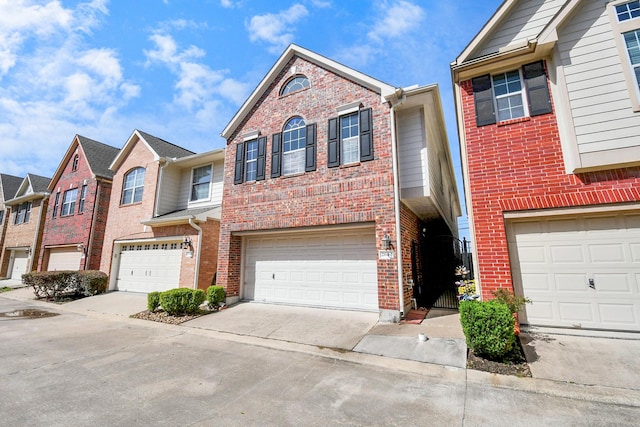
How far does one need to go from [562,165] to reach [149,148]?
1651 centimetres

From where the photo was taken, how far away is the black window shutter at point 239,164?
→ 1118cm

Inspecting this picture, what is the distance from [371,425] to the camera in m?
3.44

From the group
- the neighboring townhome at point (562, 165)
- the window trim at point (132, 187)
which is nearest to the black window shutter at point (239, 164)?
the window trim at point (132, 187)

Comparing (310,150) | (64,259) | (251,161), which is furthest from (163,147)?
(310,150)

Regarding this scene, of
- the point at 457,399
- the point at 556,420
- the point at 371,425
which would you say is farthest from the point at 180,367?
the point at 556,420

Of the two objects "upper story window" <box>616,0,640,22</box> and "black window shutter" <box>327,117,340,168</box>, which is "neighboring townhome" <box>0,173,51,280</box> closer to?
"black window shutter" <box>327,117,340,168</box>

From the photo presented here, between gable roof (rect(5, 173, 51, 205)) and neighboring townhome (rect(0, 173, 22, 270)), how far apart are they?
1281mm

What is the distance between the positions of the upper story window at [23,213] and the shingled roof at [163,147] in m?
14.0

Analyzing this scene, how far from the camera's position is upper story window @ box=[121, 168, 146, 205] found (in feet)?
49.2

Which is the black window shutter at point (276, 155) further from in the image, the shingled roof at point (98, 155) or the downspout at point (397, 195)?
the shingled roof at point (98, 155)

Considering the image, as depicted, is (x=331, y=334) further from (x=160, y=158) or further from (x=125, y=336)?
(x=160, y=158)

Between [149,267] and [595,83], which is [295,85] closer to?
[595,83]

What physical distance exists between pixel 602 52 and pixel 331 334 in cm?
877

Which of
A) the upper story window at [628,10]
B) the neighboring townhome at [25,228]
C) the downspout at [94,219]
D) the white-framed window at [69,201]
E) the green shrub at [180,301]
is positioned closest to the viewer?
the upper story window at [628,10]
